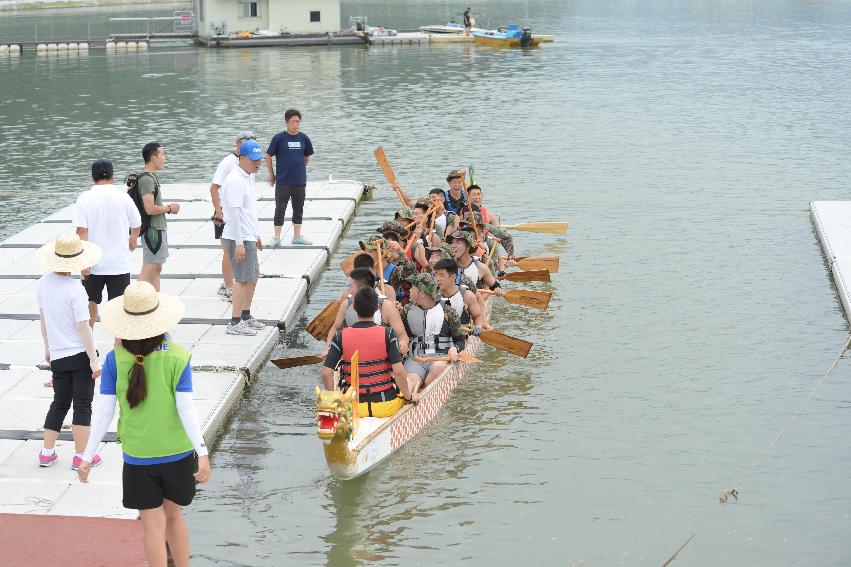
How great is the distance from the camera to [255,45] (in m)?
61.3

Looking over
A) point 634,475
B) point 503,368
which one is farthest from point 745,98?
point 634,475

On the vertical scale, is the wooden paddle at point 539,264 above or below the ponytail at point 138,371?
below

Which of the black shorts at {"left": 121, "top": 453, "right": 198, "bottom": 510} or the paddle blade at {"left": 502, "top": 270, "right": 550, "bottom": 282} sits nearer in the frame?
the black shorts at {"left": 121, "top": 453, "right": 198, "bottom": 510}

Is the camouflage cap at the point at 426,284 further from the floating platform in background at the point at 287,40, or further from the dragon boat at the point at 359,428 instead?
the floating platform in background at the point at 287,40

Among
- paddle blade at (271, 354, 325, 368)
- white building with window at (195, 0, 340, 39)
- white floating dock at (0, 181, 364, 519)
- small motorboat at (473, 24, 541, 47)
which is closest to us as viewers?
white floating dock at (0, 181, 364, 519)

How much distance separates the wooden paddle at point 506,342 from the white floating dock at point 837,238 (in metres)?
5.00

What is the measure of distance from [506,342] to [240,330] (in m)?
3.27

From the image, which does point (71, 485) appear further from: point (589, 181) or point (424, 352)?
point (589, 181)

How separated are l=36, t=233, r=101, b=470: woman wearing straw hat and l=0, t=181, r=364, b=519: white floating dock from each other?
0.53 m

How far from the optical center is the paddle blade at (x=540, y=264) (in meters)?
17.3

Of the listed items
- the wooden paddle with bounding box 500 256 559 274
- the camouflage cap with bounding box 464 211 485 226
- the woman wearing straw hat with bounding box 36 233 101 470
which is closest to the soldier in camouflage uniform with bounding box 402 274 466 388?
the woman wearing straw hat with bounding box 36 233 101 470

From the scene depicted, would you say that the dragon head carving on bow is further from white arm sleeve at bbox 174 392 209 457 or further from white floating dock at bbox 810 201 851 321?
white floating dock at bbox 810 201 851 321

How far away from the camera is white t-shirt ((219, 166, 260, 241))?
13.5m

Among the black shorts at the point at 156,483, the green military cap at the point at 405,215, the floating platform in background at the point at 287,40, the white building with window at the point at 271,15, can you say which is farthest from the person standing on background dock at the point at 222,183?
the white building with window at the point at 271,15
